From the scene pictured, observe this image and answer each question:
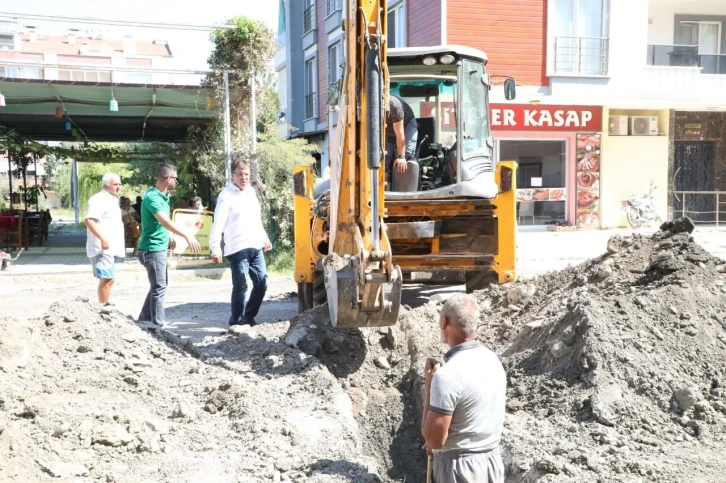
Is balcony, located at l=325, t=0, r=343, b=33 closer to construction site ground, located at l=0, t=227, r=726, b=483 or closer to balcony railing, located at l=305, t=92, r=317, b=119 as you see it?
balcony railing, located at l=305, t=92, r=317, b=119

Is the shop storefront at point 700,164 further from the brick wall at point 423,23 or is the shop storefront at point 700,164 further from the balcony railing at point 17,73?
the balcony railing at point 17,73

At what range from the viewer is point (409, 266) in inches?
294

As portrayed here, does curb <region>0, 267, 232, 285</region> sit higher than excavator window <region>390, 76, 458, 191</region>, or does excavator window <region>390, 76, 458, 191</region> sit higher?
excavator window <region>390, 76, 458, 191</region>

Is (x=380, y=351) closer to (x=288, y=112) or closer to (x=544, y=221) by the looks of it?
(x=544, y=221)

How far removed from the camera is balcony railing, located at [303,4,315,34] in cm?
2625

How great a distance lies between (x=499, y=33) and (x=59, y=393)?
1586cm

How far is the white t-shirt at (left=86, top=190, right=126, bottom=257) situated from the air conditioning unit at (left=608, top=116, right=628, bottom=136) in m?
16.2

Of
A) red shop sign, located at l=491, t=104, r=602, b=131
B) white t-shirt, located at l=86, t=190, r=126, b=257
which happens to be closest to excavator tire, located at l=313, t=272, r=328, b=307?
white t-shirt, located at l=86, t=190, r=126, b=257

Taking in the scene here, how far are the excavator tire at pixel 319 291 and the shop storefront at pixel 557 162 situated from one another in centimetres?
1229

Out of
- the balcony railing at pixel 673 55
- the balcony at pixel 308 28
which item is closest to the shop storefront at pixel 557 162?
the balcony railing at pixel 673 55

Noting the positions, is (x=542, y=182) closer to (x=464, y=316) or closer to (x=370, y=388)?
(x=370, y=388)

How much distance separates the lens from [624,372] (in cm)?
487

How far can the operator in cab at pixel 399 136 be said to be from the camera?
269 inches

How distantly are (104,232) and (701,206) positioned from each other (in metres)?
19.6
